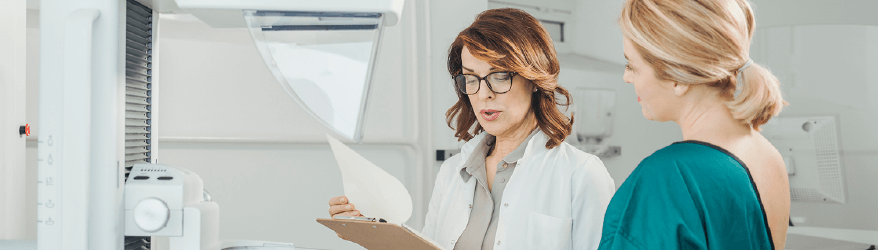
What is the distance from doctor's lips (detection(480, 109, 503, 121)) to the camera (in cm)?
124

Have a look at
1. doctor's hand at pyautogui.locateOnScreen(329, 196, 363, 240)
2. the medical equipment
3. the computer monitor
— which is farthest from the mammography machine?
the computer monitor

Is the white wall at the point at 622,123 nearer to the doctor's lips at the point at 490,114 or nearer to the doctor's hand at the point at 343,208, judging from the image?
the doctor's lips at the point at 490,114

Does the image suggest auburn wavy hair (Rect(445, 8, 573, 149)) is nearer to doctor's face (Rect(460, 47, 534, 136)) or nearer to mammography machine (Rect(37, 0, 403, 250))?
doctor's face (Rect(460, 47, 534, 136))

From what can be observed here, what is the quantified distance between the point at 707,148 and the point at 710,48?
14 centimetres

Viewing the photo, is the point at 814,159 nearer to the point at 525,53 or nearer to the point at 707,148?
the point at 525,53

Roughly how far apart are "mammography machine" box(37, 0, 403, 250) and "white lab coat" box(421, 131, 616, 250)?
1.81ft

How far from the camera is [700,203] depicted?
2.38 ft

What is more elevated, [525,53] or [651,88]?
[525,53]

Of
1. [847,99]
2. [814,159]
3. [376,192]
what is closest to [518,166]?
[376,192]

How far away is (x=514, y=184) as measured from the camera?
3.95 ft

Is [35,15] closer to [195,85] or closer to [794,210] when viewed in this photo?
[195,85]

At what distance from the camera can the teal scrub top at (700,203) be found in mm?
714

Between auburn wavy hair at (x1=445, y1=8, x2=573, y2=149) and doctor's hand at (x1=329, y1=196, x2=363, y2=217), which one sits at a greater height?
auburn wavy hair at (x1=445, y1=8, x2=573, y2=149)

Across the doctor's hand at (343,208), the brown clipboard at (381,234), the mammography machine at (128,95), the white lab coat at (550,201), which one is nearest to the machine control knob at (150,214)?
the mammography machine at (128,95)
